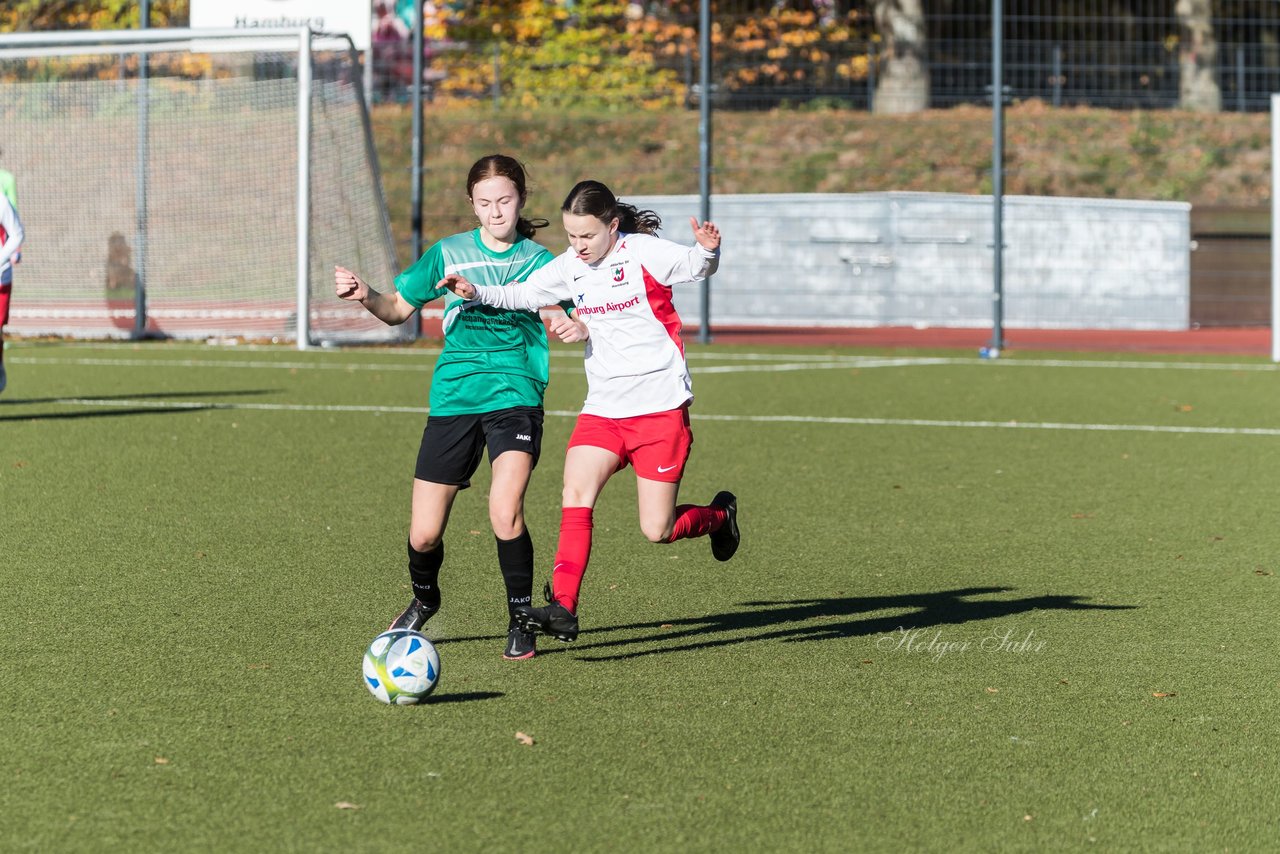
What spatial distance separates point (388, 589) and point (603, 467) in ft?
4.40

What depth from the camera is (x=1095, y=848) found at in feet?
12.6

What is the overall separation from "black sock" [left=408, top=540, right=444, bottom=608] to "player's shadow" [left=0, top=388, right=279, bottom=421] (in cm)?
749

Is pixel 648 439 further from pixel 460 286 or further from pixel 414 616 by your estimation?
Answer: pixel 414 616

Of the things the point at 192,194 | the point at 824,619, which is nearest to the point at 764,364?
the point at 192,194

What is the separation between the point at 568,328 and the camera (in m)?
5.69

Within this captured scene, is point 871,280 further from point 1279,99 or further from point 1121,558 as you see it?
point 1121,558

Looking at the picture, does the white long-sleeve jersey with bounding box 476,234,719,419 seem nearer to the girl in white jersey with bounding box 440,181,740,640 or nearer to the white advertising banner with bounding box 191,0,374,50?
the girl in white jersey with bounding box 440,181,740,640

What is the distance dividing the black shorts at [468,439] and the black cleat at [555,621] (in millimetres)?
480

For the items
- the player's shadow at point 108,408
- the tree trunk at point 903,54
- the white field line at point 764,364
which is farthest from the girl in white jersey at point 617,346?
the tree trunk at point 903,54

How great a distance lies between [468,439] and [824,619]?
56.7 inches

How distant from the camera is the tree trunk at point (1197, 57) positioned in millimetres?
23500

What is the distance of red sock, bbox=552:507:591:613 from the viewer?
5625 millimetres

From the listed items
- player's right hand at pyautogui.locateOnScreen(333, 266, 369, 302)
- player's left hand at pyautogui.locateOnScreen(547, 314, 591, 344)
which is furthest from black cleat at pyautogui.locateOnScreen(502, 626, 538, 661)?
player's right hand at pyautogui.locateOnScreen(333, 266, 369, 302)

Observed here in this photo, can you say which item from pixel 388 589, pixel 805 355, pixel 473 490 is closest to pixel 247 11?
pixel 805 355
